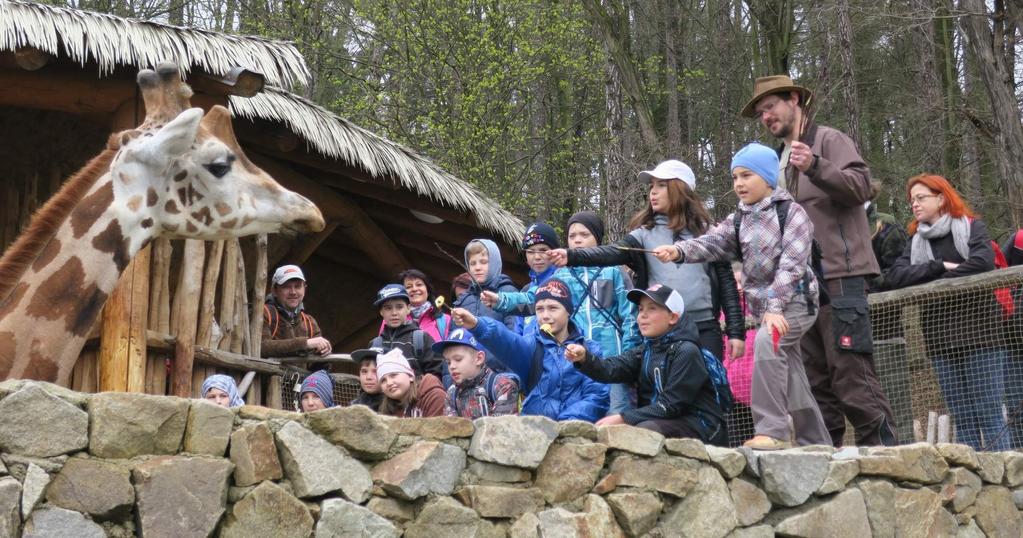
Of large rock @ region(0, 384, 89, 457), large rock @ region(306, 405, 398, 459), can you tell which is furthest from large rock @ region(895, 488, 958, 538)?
large rock @ region(0, 384, 89, 457)

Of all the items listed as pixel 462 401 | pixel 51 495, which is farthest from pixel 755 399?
pixel 51 495

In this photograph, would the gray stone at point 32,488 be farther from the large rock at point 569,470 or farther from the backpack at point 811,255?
the backpack at point 811,255

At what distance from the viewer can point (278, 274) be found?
907cm

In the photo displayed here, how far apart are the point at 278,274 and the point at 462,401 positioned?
279 cm

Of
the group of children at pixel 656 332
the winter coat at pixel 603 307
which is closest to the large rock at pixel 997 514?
the group of children at pixel 656 332

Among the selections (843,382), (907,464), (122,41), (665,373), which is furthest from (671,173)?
(122,41)

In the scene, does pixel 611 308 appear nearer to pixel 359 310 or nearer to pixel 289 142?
pixel 289 142

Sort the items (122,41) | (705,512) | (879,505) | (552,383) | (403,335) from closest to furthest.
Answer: (705,512)
(879,505)
(552,383)
(122,41)
(403,335)

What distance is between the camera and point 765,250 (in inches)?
246

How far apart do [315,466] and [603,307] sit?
263 cm

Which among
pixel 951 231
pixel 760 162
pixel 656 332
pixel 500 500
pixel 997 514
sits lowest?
pixel 997 514

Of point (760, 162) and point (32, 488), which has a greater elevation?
point (760, 162)

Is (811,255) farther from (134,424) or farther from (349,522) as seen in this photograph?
(134,424)

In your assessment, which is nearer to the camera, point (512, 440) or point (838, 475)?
point (512, 440)
